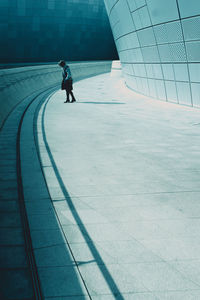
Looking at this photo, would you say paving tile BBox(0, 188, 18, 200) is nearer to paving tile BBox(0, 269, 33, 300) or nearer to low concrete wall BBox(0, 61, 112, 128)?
paving tile BBox(0, 269, 33, 300)

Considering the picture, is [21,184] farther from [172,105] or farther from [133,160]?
[172,105]

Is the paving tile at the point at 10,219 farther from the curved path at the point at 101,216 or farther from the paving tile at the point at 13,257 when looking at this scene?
the paving tile at the point at 13,257

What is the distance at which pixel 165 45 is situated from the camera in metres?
17.3

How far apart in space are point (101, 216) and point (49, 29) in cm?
6424

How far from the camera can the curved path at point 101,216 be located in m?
3.54

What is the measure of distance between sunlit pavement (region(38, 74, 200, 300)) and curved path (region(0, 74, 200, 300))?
0.01 meters

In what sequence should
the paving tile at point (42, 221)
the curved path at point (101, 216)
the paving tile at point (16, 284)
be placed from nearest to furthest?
the paving tile at point (16, 284)
the curved path at point (101, 216)
the paving tile at point (42, 221)

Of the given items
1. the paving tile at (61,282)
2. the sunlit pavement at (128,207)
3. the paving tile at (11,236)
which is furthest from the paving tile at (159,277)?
the paving tile at (11,236)

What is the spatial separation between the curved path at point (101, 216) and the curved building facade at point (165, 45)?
246 inches

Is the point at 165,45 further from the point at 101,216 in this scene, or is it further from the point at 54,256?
the point at 54,256

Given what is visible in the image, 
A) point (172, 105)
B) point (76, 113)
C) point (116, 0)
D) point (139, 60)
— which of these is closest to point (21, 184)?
point (76, 113)

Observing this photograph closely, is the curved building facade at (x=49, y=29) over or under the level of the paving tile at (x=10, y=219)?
over

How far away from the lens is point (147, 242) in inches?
169

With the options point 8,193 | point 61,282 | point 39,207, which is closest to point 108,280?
point 61,282
